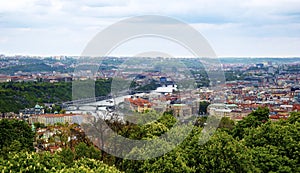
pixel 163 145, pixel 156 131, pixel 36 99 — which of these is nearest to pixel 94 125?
pixel 156 131

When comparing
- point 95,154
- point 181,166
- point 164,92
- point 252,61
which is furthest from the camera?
point 252,61

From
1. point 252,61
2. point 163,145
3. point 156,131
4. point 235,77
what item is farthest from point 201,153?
point 252,61

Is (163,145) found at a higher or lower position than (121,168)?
higher

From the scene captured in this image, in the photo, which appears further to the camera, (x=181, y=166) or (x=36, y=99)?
(x=36, y=99)

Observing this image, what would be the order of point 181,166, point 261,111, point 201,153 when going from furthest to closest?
point 261,111 < point 201,153 < point 181,166

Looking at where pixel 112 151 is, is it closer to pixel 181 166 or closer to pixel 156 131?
pixel 156 131

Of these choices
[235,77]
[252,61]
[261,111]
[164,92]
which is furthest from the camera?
[252,61]

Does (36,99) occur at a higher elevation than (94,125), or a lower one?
lower

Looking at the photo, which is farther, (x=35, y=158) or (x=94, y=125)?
(x=94, y=125)

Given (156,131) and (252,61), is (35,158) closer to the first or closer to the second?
(156,131)
